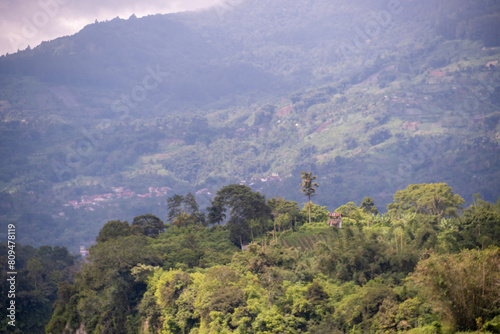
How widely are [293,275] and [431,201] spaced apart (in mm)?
22236

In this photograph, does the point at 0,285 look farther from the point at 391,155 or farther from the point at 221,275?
the point at 391,155

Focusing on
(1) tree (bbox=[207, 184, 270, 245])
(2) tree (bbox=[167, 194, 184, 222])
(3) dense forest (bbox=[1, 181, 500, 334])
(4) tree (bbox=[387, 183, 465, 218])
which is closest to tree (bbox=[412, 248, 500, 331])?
(3) dense forest (bbox=[1, 181, 500, 334])

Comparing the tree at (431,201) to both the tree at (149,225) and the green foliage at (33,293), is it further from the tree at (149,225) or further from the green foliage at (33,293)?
the green foliage at (33,293)

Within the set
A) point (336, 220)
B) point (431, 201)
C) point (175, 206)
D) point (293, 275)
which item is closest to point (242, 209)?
point (336, 220)

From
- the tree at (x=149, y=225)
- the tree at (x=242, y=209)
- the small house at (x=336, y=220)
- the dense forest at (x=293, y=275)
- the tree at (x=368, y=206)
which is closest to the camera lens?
the dense forest at (x=293, y=275)

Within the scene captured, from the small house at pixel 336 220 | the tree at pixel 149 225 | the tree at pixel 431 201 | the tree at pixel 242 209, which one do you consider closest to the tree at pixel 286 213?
the tree at pixel 242 209

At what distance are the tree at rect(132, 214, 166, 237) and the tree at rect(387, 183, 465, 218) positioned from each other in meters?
25.1

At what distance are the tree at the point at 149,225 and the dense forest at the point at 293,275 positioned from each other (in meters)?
0.14

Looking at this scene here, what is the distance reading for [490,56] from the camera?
193250 millimetres

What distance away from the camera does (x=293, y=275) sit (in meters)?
31.5

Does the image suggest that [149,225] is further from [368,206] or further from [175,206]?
[368,206]

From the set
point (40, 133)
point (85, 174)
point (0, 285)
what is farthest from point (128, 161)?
point (0, 285)

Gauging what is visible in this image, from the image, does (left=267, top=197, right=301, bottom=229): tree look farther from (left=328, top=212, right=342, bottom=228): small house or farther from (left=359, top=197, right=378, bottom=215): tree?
(left=359, top=197, right=378, bottom=215): tree

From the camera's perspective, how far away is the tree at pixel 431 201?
154 feet
